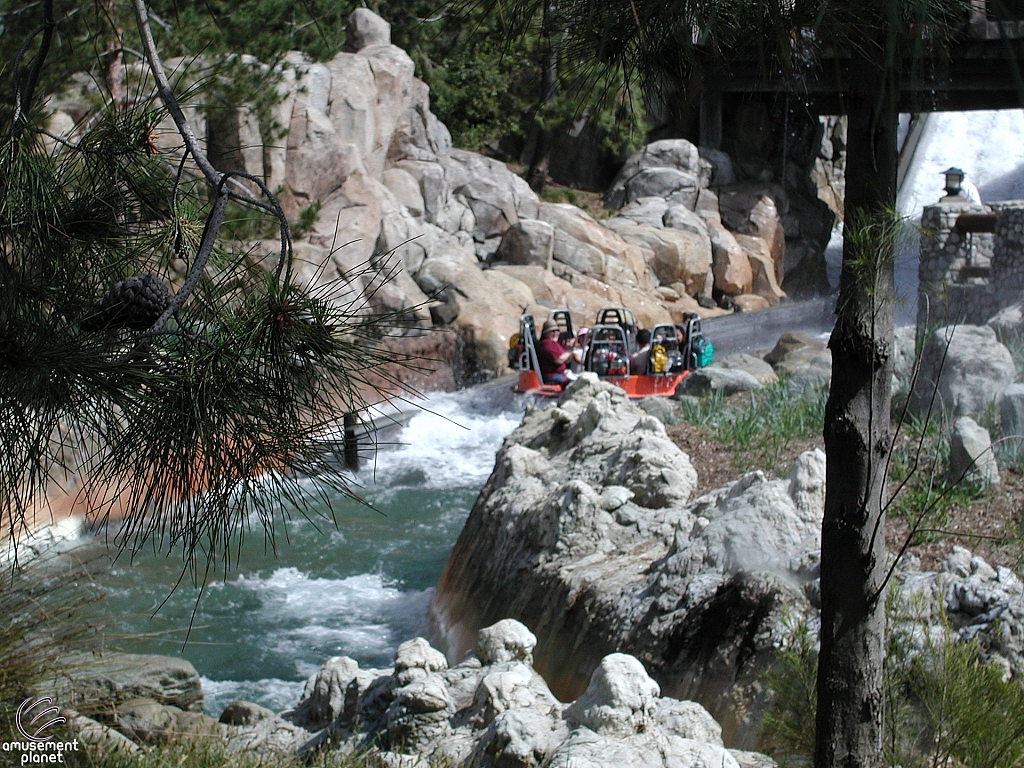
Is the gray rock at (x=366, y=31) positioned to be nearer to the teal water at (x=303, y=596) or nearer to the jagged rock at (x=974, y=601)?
the teal water at (x=303, y=596)

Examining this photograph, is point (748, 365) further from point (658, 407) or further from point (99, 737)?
point (99, 737)

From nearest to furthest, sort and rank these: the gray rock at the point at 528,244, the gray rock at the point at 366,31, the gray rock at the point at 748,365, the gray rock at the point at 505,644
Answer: the gray rock at the point at 505,644 < the gray rock at the point at 748,365 < the gray rock at the point at 528,244 < the gray rock at the point at 366,31

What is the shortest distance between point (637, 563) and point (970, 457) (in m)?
1.79

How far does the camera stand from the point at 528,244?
19.9m

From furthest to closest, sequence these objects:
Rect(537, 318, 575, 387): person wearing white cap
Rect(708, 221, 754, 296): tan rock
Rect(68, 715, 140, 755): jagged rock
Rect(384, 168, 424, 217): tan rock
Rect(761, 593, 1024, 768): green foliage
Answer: Rect(708, 221, 754, 296): tan rock < Rect(384, 168, 424, 217): tan rock < Rect(537, 318, 575, 387): person wearing white cap < Rect(68, 715, 140, 755): jagged rock < Rect(761, 593, 1024, 768): green foliage

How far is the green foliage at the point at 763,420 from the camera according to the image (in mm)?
6004

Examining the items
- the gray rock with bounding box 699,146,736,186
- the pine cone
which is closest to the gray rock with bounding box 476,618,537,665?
the pine cone

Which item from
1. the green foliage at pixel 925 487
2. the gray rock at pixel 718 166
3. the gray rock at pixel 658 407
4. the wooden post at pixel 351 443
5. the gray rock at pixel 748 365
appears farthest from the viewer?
the gray rock at pixel 718 166

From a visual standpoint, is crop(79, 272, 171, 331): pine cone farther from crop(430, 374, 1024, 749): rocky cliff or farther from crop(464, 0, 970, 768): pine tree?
crop(430, 374, 1024, 749): rocky cliff

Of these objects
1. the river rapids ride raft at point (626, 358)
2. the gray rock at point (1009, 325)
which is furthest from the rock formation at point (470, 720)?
the river rapids ride raft at point (626, 358)

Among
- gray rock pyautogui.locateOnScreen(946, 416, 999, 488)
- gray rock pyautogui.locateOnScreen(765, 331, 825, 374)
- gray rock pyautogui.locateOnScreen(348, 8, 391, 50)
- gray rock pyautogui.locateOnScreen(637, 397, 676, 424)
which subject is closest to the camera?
gray rock pyautogui.locateOnScreen(946, 416, 999, 488)

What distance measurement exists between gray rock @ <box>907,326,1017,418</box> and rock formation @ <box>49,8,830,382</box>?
25.9 ft

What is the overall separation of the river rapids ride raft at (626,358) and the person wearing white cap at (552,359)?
0.07 meters

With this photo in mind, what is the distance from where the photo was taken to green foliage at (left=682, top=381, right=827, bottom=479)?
6004 millimetres
